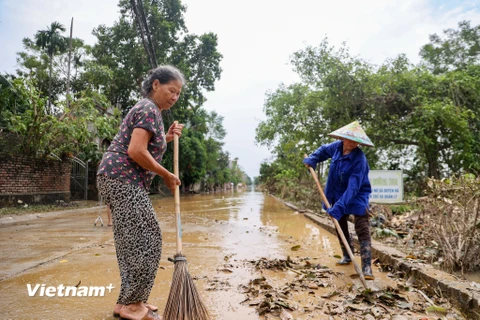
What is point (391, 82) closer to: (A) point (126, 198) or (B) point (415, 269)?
(B) point (415, 269)

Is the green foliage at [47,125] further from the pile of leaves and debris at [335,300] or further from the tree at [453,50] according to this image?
the tree at [453,50]

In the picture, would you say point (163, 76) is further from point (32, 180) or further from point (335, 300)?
point (32, 180)

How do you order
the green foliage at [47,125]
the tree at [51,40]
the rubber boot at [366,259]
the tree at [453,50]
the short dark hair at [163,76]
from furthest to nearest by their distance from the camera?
the tree at [51,40] < the tree at [453,50] < the green foliage at [47,125] < the rubber boot at [366,259] < the short dark hair at [163,76]

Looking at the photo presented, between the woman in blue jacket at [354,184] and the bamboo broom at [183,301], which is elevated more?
the woman in blue jacket at [354,184]

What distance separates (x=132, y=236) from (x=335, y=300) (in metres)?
1.85

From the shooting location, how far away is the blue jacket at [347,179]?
12.0 ft

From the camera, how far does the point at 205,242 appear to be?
Result: 18.7 feet

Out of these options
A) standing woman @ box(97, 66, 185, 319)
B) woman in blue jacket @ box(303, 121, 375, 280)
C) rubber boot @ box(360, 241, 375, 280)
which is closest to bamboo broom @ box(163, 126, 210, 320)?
standing woman @ box(97, 66, 185, 319)

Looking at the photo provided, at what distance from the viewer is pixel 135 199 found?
7.34 feet

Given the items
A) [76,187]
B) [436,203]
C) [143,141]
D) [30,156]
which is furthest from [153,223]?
[76,187]

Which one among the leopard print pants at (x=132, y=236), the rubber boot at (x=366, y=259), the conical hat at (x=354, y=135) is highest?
the conical hat at (x=354, y=135)

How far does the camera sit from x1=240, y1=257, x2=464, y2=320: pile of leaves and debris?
2610 millimetres

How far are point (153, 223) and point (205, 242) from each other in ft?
11.6

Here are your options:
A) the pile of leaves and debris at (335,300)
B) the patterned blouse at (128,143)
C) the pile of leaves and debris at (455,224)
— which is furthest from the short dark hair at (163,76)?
the pile of leaves and debris at (455,224)
